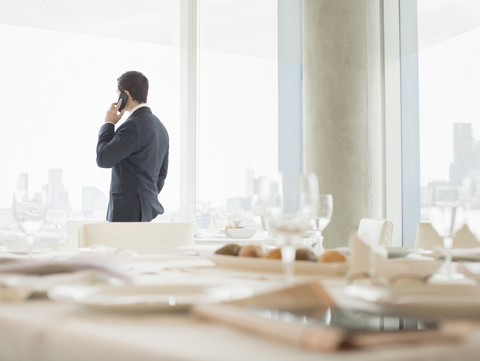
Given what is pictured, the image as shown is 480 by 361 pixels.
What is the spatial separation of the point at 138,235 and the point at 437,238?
120 cm

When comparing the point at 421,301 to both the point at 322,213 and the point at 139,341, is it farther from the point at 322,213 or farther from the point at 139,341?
the point at 322,213

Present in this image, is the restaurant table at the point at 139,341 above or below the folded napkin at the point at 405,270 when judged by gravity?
below

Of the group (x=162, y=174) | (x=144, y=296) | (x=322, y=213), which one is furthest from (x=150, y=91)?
(x=144, y=296)

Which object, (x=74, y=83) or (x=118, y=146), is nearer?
(x=118, y=146)

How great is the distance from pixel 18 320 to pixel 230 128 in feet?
14.5

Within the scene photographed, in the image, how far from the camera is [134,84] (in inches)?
125

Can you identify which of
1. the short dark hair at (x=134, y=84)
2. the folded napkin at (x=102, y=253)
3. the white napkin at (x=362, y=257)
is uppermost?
the short dark hair at (x=134, y=84)

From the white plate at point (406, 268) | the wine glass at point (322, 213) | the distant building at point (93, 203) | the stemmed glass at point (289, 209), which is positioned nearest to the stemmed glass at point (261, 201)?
the stemmed glass at point (289, 209)

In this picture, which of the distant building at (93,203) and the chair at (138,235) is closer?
the chair at (138,235)

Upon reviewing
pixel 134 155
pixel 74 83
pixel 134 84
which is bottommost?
pixel 134 155

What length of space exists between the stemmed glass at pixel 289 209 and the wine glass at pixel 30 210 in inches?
20.0

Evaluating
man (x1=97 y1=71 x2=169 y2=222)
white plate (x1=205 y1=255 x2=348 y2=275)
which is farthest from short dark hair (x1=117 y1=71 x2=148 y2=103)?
white plate (x1=205 y1=255 x2=348 y2=275)

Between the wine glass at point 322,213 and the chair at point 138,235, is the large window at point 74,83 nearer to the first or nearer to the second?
the chair at point 138,235

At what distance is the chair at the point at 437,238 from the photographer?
1996mm
